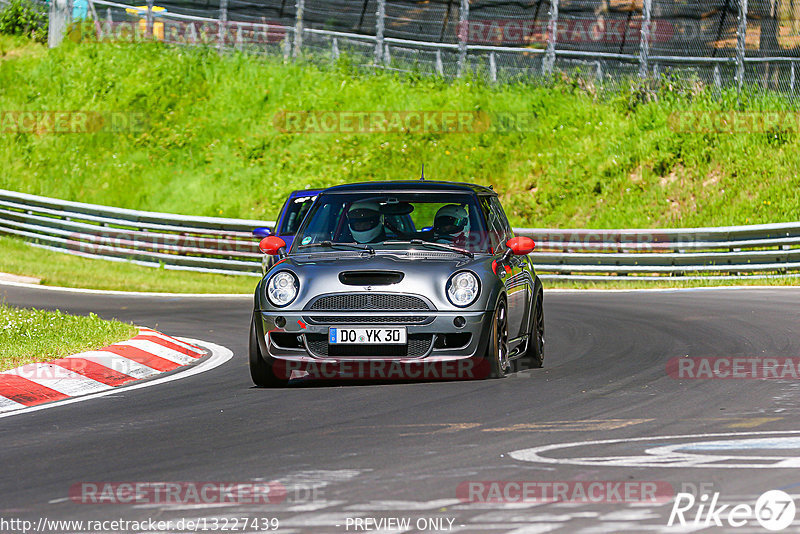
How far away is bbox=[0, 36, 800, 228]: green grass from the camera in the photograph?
27.4 m

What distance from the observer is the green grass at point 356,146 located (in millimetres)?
27375

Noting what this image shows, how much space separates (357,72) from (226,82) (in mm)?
3730

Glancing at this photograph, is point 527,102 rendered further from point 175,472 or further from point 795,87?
point 175,472

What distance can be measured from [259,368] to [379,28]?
23302 mm

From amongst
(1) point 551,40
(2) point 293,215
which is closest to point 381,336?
(2) point 293,215

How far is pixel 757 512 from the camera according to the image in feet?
17.0

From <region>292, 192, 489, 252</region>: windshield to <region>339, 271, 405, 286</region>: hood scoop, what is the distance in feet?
2.34

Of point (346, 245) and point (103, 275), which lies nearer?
point (346, 245)

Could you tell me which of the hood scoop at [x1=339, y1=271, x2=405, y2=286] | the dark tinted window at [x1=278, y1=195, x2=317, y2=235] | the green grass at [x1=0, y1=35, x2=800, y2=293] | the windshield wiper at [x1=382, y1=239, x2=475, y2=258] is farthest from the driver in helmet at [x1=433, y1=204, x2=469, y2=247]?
the green grass at [x1=0, y1=35, x2=800, y2=293]

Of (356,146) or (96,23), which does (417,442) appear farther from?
(96,23)

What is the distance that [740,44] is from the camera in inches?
1084

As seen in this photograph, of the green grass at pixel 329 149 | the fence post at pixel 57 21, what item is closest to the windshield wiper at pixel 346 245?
the green grass at pixel 329 149

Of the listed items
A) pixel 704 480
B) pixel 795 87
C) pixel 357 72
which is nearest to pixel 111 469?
pixel 704 480

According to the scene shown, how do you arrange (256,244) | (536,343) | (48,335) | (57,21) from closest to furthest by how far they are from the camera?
(536,343) → (48,335) → (256,244) → (57,21)
